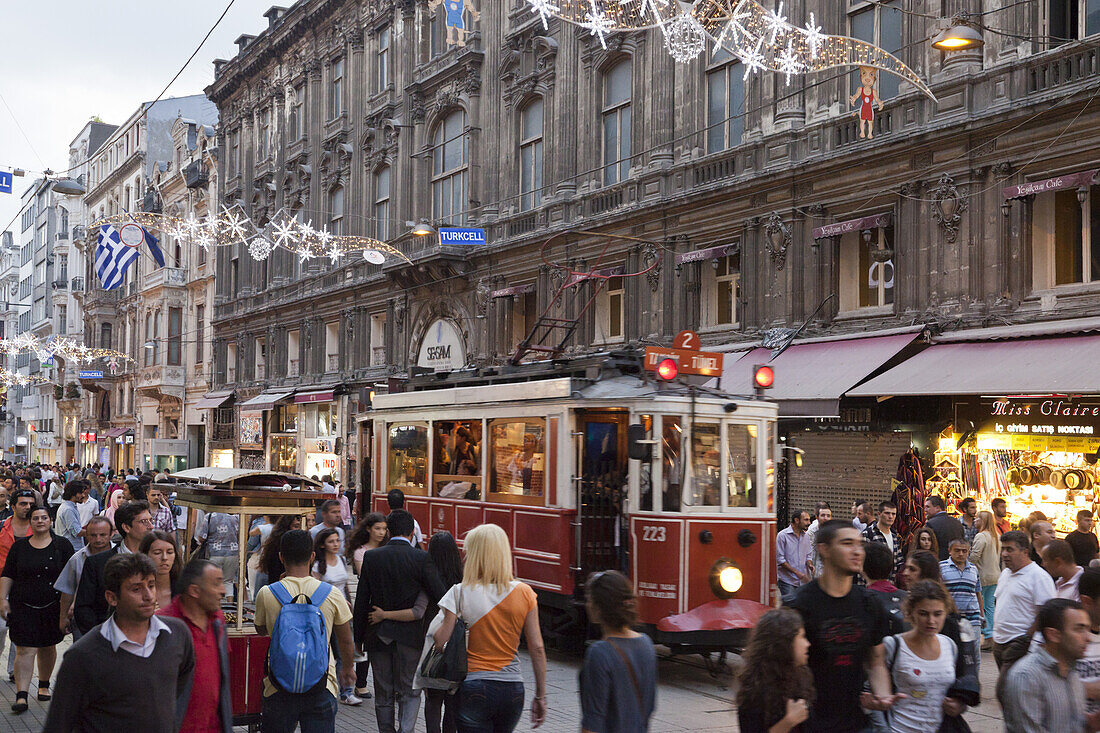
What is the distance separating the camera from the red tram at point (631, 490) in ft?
35.7

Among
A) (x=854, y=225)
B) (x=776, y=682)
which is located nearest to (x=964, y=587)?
(x=776, y=682)

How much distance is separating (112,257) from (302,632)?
859 inches

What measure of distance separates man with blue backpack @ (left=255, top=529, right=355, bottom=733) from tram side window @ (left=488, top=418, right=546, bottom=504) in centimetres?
574

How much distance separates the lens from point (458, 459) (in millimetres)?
13648

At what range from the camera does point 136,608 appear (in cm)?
457

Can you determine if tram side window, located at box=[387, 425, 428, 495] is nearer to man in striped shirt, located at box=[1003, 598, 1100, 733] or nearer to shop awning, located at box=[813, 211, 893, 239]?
shop awning, located at box=[813, 211, 893, 239]

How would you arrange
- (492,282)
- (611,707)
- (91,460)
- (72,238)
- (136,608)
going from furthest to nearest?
1. (72,238)
2. (91,460)
3. (492,282)
4. (611,707)
5. (136,608)

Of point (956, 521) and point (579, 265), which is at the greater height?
point (579, 265)

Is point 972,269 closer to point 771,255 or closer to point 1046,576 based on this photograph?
point 771,255

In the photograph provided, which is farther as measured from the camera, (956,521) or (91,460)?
(91,460)

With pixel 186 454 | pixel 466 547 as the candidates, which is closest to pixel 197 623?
pixel 466 547

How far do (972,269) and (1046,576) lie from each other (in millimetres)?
9472

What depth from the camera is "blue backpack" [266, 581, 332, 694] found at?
5984 mm

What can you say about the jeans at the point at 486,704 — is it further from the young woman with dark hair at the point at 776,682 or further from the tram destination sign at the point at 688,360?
the tram destination sign at the point at 688,360
